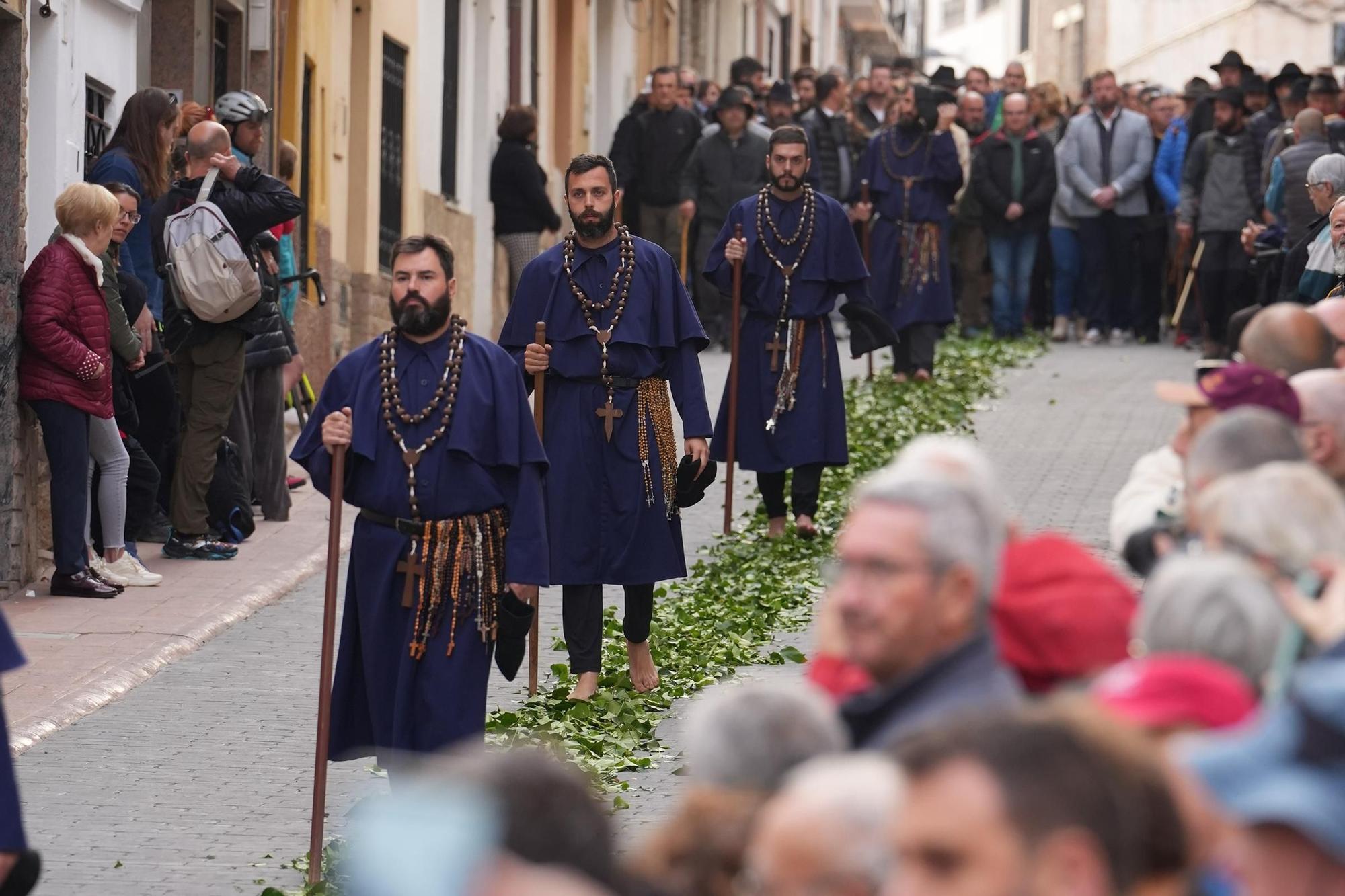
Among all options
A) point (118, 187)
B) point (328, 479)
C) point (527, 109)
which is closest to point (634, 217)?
point (527, 109)

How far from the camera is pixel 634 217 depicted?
908 inches

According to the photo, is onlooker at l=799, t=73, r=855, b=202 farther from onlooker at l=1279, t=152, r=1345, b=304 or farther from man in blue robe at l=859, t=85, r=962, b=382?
onlooker at l=1279, t=152, r=1345, b=304

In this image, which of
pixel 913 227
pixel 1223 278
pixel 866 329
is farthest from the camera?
pixel 1223 278

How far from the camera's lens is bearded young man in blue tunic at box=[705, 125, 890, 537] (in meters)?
13.5

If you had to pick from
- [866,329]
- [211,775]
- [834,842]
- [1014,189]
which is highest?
[1014,189]

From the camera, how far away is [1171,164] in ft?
74.5

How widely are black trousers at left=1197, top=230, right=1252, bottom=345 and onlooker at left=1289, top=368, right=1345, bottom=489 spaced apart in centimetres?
1585

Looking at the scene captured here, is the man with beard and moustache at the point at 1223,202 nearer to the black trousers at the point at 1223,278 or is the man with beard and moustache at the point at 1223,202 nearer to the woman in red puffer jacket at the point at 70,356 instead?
the black trousers at the point at 1223,278

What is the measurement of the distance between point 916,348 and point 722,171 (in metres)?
3.00

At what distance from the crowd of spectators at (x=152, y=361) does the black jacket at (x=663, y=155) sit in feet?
28.9

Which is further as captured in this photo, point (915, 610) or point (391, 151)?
point (391, 151)

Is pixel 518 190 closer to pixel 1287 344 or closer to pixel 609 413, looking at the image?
pixel 609 413

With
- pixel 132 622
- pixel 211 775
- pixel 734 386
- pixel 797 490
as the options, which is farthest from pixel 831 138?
pixel 211 775

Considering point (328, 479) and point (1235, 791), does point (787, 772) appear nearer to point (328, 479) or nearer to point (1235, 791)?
point (1235, 791)
